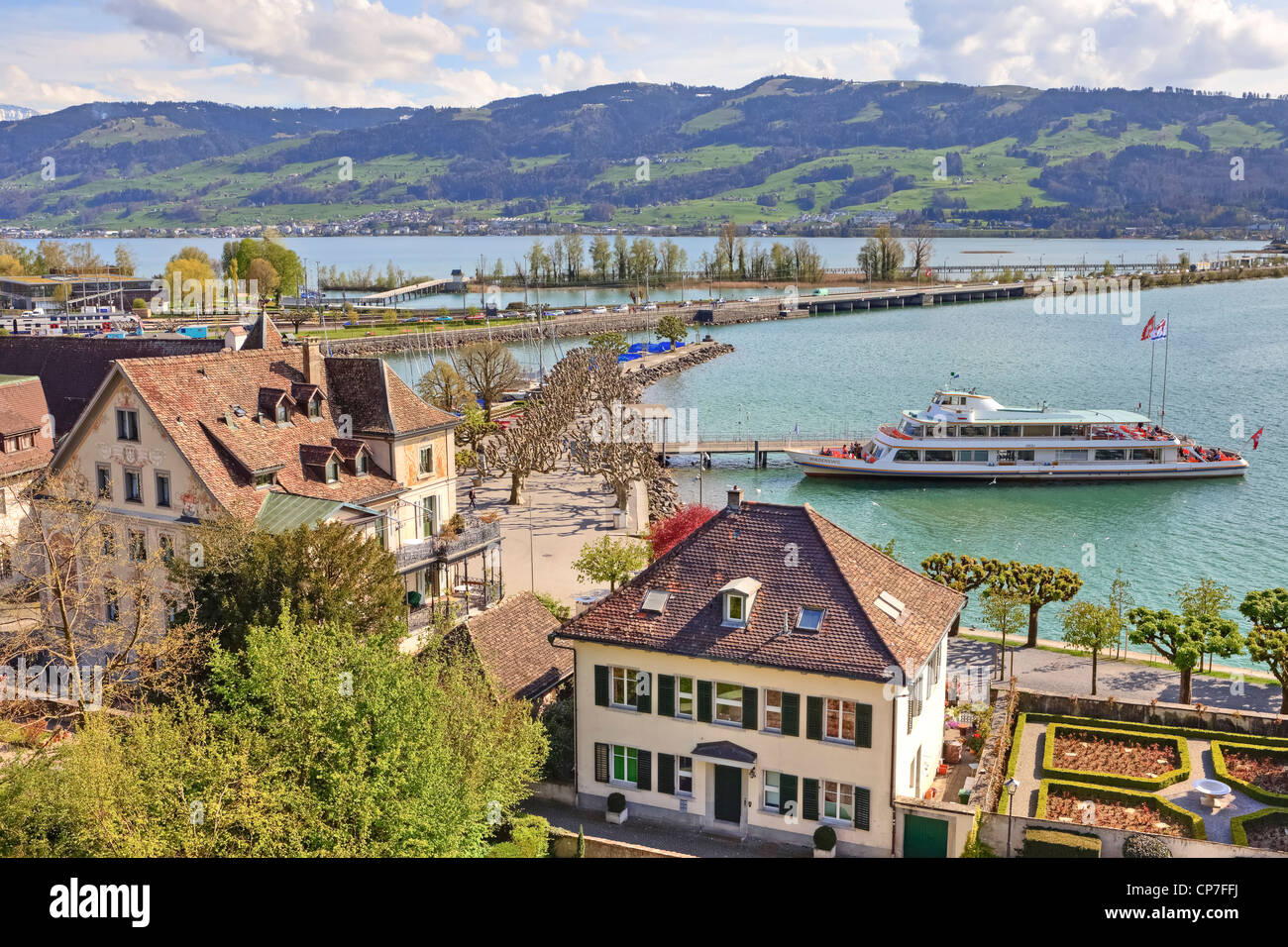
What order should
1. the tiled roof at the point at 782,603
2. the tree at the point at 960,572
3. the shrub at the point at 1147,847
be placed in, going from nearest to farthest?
the shrub at the point at 1147,847 < the tiled roof at the point at 782,603 < the tree at the point at 960,572

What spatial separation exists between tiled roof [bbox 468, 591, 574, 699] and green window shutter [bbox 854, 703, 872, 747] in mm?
8595

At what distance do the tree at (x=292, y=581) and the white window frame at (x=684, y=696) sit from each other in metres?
6.88

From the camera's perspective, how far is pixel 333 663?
21438 millimetres

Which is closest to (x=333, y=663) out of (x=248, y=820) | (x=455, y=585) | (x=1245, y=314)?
(x=248, y=820)

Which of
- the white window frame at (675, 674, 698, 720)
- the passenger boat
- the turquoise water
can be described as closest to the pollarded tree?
the turquoise water

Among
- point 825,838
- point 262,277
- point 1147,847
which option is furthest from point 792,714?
point 262,277

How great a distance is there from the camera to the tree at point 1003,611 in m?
39.6

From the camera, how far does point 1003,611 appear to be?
129ft

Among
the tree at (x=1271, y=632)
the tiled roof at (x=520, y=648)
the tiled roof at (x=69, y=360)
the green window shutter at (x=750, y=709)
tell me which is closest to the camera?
the green window shutter at (x=750, y=709)

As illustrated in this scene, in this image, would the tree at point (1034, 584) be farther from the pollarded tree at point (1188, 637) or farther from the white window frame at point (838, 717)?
the white window frame at point (838, 717)

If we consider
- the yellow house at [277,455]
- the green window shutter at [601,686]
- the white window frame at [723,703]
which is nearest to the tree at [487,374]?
the yellow house at [277,455]

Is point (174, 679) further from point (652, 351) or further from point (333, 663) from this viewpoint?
point (652, 351)

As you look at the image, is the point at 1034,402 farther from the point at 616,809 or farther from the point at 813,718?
the point at 616,809
